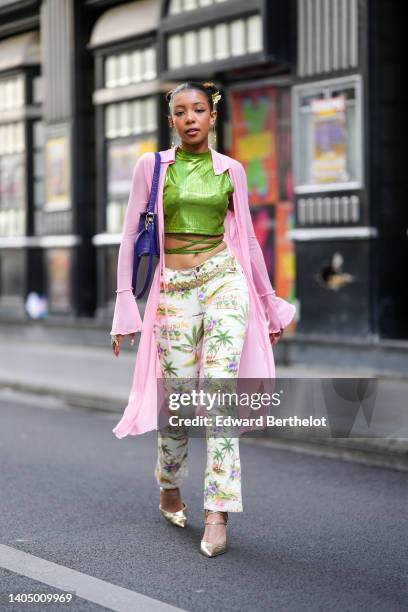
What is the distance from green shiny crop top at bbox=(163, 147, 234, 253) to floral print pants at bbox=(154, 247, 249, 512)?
14cm

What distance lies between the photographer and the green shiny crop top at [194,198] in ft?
14.6

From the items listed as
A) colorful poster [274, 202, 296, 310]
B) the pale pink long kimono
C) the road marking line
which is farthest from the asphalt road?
colorful poster [274, 202, 296, 310]

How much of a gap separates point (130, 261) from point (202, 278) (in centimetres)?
35

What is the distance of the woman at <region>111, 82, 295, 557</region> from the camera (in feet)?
14.3

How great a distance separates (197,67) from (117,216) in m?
2.33

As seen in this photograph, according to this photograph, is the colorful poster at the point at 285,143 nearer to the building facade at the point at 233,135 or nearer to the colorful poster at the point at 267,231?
the building facade at the point at 233,135

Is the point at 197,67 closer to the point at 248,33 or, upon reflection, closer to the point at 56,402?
the point at 248,33

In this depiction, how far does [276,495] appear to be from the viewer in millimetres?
5555

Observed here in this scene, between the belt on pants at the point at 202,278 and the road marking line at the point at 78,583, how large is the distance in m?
1.25

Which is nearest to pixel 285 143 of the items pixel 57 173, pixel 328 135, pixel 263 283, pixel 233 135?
pixel 233 135

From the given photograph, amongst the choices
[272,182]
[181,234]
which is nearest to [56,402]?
[272,182]

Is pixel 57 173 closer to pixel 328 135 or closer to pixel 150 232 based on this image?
pixel 328 135

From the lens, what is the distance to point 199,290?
4453 mm

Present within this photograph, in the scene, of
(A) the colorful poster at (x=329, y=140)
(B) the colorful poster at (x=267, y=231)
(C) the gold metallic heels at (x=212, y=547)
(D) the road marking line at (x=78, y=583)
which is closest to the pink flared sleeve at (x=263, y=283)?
(C) the gold metallic heels at (x=212, y=547)
